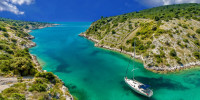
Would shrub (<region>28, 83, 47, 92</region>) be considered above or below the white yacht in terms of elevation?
above

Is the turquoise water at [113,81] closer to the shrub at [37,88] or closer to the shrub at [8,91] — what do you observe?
the shrub at [37,88]

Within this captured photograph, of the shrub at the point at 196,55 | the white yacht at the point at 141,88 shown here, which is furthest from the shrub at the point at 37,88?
the shrub at the point at 196,55

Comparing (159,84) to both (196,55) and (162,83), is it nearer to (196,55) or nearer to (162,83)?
(162,83)

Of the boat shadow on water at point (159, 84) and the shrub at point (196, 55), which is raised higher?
the shrub at point (196, 55)

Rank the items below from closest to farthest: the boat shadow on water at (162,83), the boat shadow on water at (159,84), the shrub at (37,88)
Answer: the shrub at (37,88) < the boat shadow on water at (159,84) < the boat shadow on water at (162,83)

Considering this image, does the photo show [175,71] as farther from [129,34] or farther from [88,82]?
[129,34]

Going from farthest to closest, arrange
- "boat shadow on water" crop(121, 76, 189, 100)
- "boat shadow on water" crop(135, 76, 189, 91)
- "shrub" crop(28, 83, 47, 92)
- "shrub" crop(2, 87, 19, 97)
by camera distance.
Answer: "boat shadow on water" crop(135, 76, 189, 91)
"boat shadow on water" crop(121, 76, 189, 100)
"shrub" crop(28, 83, 47, 92)
"shrub" crop(2, 87, 19, 97)

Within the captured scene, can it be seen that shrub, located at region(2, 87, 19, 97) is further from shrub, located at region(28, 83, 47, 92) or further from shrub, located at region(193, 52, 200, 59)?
shrub, located at region(193, 52, 200, 59)

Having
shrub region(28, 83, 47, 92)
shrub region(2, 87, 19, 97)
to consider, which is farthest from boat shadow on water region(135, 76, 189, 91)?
shrub region(2, 87, 19, 97)

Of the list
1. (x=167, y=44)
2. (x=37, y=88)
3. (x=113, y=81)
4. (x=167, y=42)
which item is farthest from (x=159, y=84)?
(x=37, y=88)

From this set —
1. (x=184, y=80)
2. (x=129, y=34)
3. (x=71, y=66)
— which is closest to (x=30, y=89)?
(x=71, y=66)

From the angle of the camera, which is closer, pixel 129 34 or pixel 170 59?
pixel 170 59
